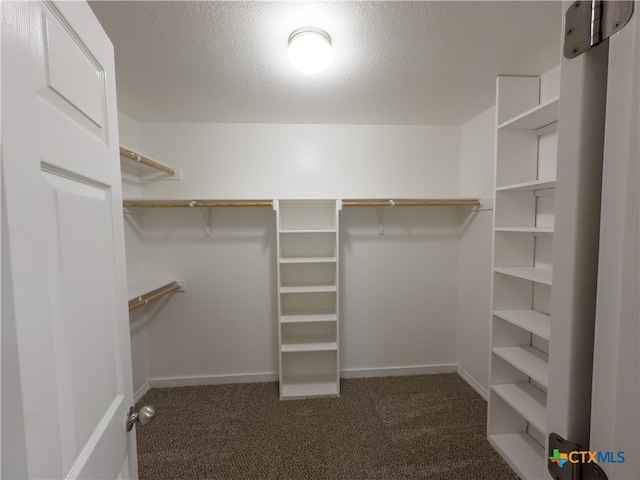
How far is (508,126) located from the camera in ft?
5.27

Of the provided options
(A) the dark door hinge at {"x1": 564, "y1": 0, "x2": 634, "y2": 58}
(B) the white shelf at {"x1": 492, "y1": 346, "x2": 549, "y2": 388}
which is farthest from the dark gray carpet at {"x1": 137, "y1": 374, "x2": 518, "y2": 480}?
(A) the dark door hinge at {"x1": 564, "y1": 0, "x2": 634, "y2": 58}

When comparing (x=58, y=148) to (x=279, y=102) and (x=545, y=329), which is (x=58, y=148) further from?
(x=545, y=329)

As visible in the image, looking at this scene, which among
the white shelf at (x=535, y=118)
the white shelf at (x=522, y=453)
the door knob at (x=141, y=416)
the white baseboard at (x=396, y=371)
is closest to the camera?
the door knob at (x=141, y=416)

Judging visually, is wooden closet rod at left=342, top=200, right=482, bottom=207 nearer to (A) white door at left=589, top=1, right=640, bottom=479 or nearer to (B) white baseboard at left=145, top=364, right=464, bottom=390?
(B) white baseboard at left=145, top=364, right=464, bottom=390

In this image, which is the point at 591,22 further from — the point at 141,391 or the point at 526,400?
the point at 141,391

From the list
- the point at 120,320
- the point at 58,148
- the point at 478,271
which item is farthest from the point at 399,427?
the point at 58,148

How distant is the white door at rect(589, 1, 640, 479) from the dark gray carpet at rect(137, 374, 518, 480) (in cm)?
151

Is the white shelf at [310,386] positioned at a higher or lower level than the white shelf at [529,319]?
lower

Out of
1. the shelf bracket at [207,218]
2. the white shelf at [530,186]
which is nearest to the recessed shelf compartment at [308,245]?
the shelf bracket at [207,218]

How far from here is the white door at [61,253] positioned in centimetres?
36

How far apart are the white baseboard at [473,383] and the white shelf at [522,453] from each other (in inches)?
13.5

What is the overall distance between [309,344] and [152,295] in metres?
1.26

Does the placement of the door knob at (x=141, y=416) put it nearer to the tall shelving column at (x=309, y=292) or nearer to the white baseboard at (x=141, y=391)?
the tall shelving column at (x=309, y=292)

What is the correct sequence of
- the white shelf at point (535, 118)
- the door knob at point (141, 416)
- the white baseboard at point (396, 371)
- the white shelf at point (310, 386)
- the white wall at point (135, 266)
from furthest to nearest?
the white baseboard at point (396, 371) → the white shelf at point (310, 386) → the white wall at point (135, 266) → the white shelf at point (535, 118) → the door knob at point (141, 416)
